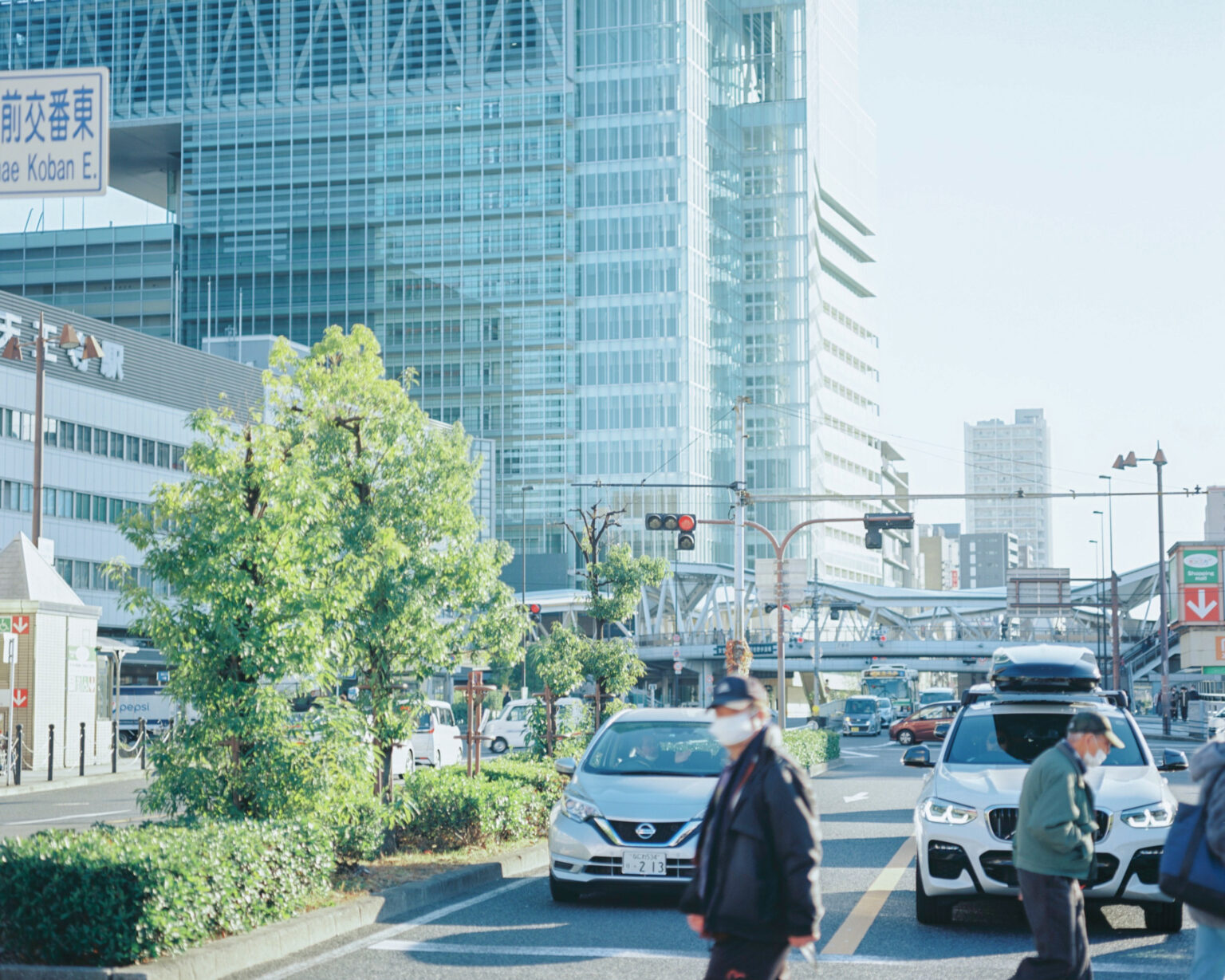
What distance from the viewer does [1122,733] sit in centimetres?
1169

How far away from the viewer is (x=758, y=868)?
525 centimetres

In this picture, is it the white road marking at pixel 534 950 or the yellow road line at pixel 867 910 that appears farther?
the yellow road line at pixel 867 910

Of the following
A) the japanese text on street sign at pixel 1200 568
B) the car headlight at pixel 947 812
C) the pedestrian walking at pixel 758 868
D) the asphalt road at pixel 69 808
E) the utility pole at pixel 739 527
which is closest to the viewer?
the pedestrian walking at pixel 758 868

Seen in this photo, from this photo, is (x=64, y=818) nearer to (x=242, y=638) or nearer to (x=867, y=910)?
(x=242, y=638)

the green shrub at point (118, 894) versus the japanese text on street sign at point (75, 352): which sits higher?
the japanese text on street sign at point (75, 352)

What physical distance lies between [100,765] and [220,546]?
2651 cm

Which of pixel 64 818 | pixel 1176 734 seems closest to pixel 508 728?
pixel 64 818

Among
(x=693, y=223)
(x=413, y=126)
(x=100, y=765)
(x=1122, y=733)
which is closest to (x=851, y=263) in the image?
(x=693, y=223)

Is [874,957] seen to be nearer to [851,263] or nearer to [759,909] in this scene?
[759,909]

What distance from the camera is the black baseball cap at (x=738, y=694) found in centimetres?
549

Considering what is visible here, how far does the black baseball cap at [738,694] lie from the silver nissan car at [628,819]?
5.81 meters

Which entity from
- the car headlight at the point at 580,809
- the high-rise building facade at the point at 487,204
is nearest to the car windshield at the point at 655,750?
the car headlight at the point at 580,809

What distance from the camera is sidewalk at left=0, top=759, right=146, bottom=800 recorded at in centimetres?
2739

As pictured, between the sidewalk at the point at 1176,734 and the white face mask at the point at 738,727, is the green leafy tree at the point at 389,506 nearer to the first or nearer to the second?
the white face mask at the point at 738,727
